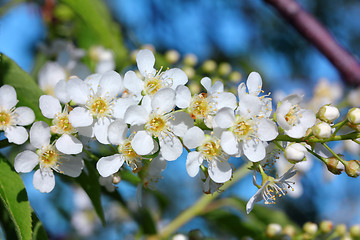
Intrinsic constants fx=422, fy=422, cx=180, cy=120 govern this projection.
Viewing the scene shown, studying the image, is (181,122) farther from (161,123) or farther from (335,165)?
(335,165)

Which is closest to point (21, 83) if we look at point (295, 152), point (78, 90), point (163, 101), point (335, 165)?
point (78, 90)

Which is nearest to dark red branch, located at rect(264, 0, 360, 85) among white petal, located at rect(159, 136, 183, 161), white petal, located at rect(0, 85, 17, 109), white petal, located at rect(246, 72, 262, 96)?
white petal, located at rect(246, 72, 262, 96)

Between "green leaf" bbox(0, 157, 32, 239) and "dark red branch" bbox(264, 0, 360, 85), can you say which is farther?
"dark red branch" bbox(264, 0, 360, 85)

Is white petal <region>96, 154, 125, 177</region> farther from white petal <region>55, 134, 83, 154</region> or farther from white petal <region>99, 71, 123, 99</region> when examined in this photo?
white petal <region>99, 71, 123, 99</region>

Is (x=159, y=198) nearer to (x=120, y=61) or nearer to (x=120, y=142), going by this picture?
(x=120, y=61)

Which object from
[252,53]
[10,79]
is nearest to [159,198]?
[10,79]

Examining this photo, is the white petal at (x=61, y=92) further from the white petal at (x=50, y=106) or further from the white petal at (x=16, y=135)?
the white petal at (x=16, y=135)
